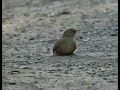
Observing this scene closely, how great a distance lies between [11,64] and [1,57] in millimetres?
835

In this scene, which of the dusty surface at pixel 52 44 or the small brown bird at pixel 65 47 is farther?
the small brown bird at pixel 65 47

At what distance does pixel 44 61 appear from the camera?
10859 millimetres

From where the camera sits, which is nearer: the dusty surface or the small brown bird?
the dusty surface

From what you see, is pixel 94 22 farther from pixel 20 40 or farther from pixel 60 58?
pixel 60 58

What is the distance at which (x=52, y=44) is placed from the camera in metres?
13.6

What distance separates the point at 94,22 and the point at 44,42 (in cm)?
360

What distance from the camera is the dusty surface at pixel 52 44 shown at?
29.3 ft

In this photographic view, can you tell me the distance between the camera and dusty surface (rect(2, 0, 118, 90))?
8.94m

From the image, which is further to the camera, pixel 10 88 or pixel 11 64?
pixel 11 64

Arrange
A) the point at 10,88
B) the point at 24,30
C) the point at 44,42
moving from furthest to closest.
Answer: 1. the point at 24,30
2. the point at 44,42
3. the point at 10,88

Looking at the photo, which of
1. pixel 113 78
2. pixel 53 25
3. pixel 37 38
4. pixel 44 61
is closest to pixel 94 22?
pixel 53 25

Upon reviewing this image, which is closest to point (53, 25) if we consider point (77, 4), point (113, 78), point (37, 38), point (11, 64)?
point (37, 38)

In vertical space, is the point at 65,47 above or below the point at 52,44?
above

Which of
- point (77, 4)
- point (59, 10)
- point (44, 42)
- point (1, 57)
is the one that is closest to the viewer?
point (1, 57)
